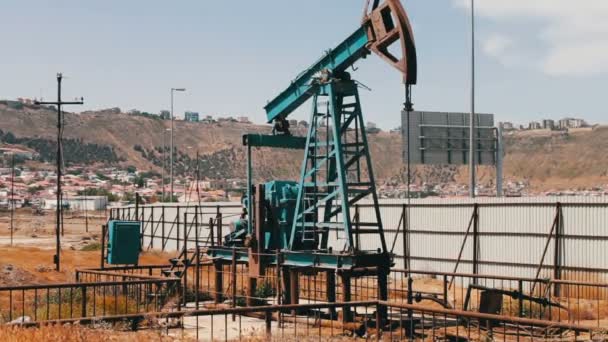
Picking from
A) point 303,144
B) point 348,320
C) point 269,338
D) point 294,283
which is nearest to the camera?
point 269,338

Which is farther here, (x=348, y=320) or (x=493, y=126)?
(x=493, y=126)

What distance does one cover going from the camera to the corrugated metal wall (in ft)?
91.6

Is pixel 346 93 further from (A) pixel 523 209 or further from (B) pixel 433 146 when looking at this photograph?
(B) pixel 433 146

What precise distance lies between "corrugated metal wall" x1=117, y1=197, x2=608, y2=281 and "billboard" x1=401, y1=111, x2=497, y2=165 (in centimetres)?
896

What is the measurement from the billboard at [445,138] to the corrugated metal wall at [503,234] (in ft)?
29.4

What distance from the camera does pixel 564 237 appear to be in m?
28.6

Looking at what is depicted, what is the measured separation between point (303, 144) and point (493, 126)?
21.8 meters

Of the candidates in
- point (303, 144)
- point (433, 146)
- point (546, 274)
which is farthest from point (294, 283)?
point (433, 146)

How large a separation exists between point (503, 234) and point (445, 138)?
50.0ft

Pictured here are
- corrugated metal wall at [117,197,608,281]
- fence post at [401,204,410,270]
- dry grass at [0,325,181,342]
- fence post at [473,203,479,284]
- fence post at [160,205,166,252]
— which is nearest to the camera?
dry grass at [0,325,181,342]

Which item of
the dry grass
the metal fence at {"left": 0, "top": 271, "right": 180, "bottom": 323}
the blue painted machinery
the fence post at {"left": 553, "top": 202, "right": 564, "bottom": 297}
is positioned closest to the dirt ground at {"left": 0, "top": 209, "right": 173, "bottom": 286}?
the metal fence at {"left": 0, "top": 271, "right": 180, "bottom": 323}

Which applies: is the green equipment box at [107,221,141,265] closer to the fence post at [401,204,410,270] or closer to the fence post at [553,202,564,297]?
the fence post at [401,204,410,270]

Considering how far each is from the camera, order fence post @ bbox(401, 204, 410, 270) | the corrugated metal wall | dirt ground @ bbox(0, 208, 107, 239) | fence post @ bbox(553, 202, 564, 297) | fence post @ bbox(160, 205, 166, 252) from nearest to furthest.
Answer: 1. the corrugated metal wall
2. fence post @ bbox(553, 202, 564, 297)
3. fence post @ bbox(401, 204, 410, 270)
4. fence post @ bbox(160, 205, 166, 252)
5. dirt ground @ bbox(0, 208, 107, 239)

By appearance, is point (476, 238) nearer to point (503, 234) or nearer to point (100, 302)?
point (503, 234)
